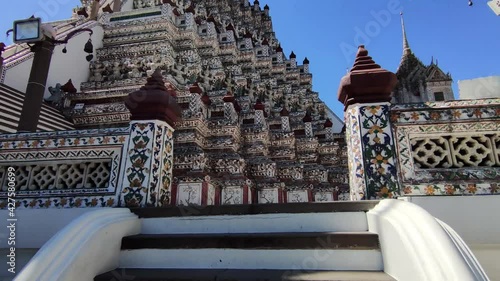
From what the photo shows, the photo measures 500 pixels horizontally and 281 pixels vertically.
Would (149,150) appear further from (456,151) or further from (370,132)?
(456,151)

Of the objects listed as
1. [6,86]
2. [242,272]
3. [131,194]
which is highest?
[6,86]

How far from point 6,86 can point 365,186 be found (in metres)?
8.95

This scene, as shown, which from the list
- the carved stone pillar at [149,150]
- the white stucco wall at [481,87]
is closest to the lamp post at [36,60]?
the carved stone pillar at [149,150]

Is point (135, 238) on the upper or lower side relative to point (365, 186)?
lower

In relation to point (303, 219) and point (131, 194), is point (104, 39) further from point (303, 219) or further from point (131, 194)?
point (303, 219)

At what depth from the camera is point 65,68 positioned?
10305 millimetres

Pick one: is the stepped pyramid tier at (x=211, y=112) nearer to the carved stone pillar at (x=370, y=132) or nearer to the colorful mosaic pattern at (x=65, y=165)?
the colorful mosaic pattern at (x=65, y=165)

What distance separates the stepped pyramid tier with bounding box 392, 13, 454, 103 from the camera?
68.7 ft

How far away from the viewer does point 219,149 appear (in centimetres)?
834

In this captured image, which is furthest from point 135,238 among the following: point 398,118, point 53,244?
point 398,118

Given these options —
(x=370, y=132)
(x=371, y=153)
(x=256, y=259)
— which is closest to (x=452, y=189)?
(x=371, y=153)

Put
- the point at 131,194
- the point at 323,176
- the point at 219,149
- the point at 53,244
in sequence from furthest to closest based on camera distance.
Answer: the point at 323,176 → the point at 219,149 → the point at 131,194 → the point at 53,244

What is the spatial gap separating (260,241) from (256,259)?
0.12m

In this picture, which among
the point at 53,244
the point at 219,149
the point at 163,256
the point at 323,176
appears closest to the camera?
the point at 53,244
